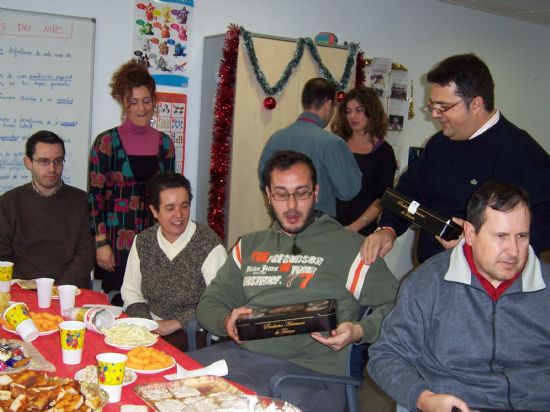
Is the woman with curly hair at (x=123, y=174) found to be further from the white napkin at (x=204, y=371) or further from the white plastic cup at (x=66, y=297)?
the white napkin at (x=204, y=371)

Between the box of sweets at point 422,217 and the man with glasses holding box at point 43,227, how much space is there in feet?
5.25

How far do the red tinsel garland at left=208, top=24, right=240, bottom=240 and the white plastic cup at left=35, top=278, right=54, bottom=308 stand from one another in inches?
79.4

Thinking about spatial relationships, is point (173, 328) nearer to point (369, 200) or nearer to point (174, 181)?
point (174, 181)

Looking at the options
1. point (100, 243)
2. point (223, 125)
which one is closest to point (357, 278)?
point (100, 243)

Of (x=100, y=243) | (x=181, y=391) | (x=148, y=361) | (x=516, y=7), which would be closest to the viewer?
(x=181, y=391)

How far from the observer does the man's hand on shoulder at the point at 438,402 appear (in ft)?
5.43

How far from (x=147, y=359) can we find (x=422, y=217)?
1.06 metres

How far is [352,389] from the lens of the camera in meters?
2.11

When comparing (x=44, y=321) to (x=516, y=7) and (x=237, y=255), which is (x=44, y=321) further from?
(x=516, y=7)

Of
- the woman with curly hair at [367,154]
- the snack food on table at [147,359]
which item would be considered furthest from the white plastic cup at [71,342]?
the woman with curly hair at [367,154]

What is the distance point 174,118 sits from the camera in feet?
14.5

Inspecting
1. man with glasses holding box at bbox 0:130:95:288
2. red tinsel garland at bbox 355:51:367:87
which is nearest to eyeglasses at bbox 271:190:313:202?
man with glasses holding box at bbox 0:130:95:288

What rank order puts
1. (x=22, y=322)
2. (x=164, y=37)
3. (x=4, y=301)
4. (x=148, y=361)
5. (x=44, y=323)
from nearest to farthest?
(x=148, y=361), (x=22, y=322), (x=44, y=323), (x=4, y=301), (x=164, y=37)

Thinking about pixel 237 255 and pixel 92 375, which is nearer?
pixel 92 375
